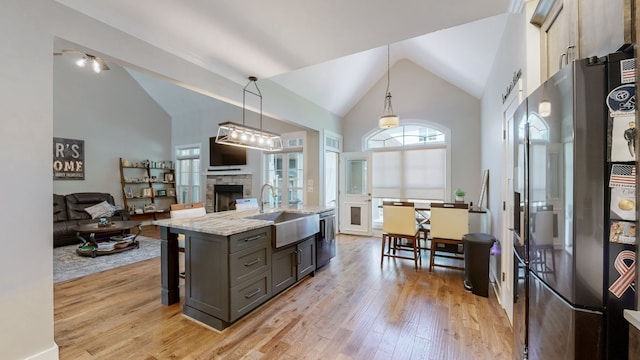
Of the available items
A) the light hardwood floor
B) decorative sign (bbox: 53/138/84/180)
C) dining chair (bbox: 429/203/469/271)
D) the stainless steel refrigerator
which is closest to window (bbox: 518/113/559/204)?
the stainless steel refrigerator

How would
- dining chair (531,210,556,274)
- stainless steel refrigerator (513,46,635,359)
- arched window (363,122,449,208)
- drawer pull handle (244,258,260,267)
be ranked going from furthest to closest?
arched window (363,122,449,208)
drawer pull handle (244,258,260,267)
dining chair (531,210,556,274)
stainless steel refrigerator (513,46,635,359)

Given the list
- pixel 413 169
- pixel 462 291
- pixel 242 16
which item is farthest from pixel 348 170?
pixel 242 16

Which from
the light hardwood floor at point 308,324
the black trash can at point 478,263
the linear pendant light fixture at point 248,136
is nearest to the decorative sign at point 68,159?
the light hardwood floor at point 308,324

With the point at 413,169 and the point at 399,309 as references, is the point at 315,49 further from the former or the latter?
the point at 413,169

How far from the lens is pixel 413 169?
545 cm

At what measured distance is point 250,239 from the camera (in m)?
2.36

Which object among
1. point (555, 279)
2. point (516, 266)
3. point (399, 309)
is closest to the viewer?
point (555, 279)

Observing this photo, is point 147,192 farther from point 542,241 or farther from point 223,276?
point 542,241

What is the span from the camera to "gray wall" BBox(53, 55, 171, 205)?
5715mm

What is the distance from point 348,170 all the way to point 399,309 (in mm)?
3839

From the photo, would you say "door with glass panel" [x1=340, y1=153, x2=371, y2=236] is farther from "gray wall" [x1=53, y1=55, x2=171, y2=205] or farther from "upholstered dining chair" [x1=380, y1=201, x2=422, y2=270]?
"gray wall" [x1=53, y1=55, x2=171, y2=205]

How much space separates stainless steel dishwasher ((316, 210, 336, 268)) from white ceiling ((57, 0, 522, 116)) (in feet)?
6.80

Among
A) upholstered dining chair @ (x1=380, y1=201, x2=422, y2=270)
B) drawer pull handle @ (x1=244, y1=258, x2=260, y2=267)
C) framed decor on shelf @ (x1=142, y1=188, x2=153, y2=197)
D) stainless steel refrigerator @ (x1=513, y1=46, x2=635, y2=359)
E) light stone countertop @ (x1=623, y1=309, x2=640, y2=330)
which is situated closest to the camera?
light stone countertop @ (x1=623, y1=309, x2=640, y2=330)

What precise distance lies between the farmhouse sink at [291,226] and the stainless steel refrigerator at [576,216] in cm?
209
